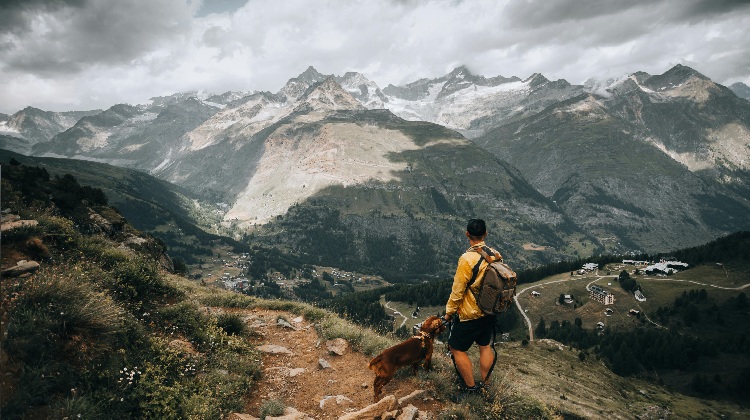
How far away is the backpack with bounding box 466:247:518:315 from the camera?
9.32m

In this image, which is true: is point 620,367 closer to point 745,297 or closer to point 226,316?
point 745,297

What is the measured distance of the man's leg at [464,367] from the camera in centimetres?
1009

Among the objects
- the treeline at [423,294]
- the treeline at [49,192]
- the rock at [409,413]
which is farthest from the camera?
the treeline at [423,294]

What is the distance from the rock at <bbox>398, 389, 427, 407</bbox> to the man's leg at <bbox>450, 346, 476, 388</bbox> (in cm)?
125

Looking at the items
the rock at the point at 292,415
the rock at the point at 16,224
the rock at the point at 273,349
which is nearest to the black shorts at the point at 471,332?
the rock at the point at 292,415

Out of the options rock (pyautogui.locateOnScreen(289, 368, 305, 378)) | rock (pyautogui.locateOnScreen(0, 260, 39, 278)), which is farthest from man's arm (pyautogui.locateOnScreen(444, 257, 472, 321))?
rock (pyautogui.locateOnScreen(0, 260, 39, 278))

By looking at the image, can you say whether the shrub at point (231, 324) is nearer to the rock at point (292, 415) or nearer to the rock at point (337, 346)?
the rock at point (337, 346)

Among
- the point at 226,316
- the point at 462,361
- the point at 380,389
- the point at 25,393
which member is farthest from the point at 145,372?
the point at 462,361

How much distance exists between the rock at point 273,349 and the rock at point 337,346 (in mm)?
1488

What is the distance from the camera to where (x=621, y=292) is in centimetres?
15238

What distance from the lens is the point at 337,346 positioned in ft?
45.2

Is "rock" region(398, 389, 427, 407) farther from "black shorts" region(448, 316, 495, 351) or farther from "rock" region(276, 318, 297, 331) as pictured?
"rock" region(276, 318, 297, 331)

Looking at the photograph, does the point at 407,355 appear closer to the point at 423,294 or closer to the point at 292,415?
the point at 292,415

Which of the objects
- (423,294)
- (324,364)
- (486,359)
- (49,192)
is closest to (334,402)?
(324,364)
